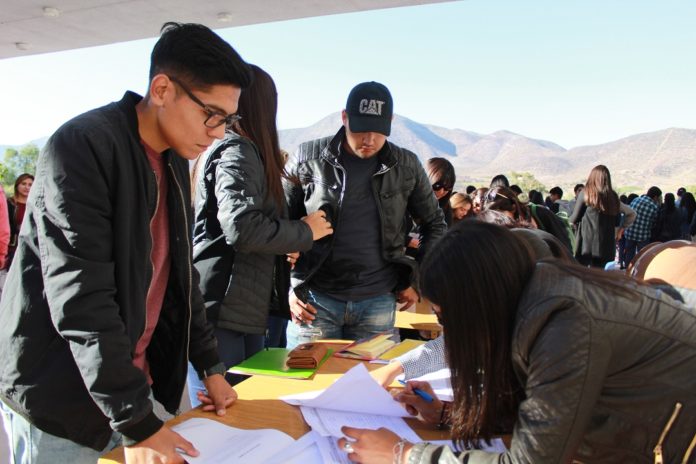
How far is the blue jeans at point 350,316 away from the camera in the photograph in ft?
6.55

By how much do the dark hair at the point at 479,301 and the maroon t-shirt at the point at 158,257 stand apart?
588mm

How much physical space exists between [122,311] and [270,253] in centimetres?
68

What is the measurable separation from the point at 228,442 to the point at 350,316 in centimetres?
97

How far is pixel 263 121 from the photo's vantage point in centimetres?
167

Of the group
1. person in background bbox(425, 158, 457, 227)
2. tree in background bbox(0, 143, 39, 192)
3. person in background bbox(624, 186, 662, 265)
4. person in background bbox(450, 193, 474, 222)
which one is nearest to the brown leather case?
person in background bbox(425, 158, 457, 227)

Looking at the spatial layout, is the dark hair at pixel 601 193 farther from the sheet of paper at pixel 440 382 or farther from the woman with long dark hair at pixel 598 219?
the sheet of paper at pixel 440 382

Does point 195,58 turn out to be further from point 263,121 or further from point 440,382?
point 440,382

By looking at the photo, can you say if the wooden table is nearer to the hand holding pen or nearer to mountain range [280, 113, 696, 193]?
the hand holding pen

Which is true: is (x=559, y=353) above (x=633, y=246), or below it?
above

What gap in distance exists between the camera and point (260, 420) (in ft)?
3.90

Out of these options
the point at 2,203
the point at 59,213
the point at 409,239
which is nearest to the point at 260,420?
the point at 59,213

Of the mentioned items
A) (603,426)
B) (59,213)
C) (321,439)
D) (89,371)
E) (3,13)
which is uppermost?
(3,13)

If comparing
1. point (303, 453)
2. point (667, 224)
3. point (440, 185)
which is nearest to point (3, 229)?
point (440, 185)

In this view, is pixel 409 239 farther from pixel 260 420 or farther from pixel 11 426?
pixel 11 426
